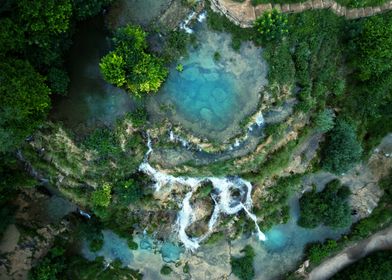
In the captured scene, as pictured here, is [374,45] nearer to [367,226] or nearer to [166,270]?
[367,226]

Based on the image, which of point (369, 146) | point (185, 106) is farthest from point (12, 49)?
point (369, 146)

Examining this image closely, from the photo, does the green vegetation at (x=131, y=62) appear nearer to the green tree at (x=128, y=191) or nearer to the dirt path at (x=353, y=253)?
the green tree at (x=128, y=191)

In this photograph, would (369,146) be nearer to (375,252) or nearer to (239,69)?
(375,252)


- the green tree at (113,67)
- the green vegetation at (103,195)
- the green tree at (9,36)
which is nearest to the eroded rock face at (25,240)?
the green vegetation at (103,195)

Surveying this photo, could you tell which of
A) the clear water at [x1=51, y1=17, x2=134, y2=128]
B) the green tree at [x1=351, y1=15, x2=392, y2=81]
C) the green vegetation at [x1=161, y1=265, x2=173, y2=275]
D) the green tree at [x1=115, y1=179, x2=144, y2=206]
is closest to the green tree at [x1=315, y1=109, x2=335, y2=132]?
the green tree at [x1=351, y1=15, x2=392, y2=81]

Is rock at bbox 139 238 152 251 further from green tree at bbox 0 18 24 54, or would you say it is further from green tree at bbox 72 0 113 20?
green tree at bbox 0 18 24 54

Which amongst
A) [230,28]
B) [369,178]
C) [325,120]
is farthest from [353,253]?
[230,28]
